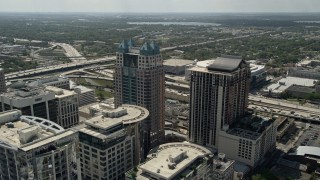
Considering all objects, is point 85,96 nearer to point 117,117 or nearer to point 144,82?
point 144,82

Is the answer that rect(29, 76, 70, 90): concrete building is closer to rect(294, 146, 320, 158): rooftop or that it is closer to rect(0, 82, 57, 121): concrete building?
rect(0, 82, 57, 121): concrete building

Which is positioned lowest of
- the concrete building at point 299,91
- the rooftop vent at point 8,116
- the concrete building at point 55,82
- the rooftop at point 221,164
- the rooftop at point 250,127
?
the concrete building at point 299,91

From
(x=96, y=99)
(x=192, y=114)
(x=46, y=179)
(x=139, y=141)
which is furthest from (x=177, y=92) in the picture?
(x=46, y=179)

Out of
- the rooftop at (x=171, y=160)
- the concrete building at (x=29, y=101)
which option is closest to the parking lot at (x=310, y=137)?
the rooftop at (x=171, y=160)

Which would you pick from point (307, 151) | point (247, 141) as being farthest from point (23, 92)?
point (307, 151)

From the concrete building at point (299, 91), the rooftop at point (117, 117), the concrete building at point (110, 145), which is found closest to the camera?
the concrete building at point (110, 145)

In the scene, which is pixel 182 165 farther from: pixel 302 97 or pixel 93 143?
pixel 302 97

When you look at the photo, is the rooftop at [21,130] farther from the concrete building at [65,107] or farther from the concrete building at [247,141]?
the concrete building at [247,141]
